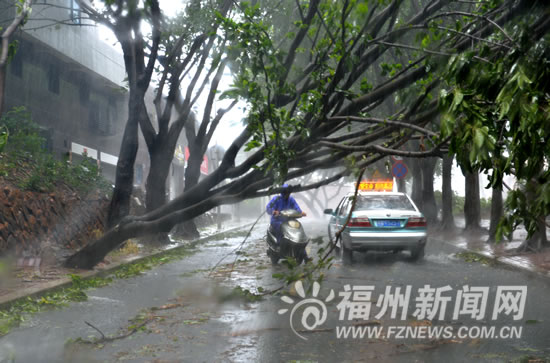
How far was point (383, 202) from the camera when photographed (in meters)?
14.3

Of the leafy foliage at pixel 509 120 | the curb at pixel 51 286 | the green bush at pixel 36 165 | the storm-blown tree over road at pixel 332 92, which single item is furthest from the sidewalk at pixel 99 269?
the leafy foliage at pixel 509 120

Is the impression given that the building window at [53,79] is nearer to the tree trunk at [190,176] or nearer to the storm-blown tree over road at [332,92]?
the tree trunk at [190,176]

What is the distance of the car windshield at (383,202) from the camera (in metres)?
14.1

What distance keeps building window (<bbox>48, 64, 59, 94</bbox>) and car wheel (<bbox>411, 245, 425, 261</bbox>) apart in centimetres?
1783

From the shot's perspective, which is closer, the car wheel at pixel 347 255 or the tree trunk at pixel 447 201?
the car wheel at pixel 347 255

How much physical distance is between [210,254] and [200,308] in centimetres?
902

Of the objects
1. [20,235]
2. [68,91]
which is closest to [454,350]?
[20,235]

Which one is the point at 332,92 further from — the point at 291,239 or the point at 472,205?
the point at 472,205

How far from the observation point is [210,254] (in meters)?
17.0

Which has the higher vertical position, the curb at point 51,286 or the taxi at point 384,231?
the taxi at point 384,231

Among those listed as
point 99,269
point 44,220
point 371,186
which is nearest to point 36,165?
point 44,220

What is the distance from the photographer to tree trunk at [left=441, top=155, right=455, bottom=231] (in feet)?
82.3

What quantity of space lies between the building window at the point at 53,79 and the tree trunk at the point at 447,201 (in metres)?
16.5

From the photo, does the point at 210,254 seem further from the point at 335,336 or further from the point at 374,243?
the point at 335,336
